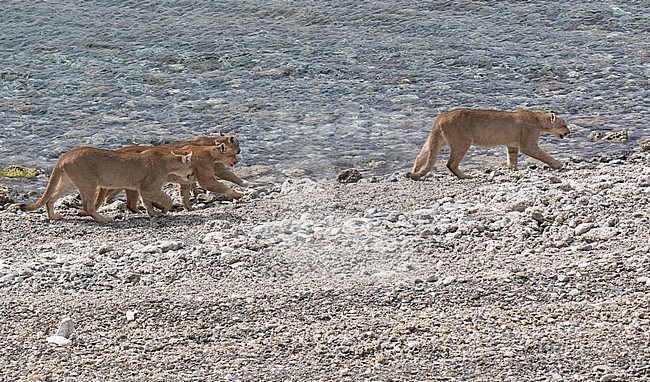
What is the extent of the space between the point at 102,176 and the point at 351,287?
3509mm

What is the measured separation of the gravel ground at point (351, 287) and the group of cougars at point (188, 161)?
347 millimetres

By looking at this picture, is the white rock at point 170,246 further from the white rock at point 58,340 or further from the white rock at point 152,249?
the white rock at point 58,340

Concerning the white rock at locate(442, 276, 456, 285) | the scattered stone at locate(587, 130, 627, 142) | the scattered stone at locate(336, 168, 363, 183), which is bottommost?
the scattered stone at locate(587, 130, 627, 142)

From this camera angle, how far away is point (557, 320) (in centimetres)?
684

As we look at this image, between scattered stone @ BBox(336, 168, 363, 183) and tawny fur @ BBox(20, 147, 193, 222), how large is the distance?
207cm

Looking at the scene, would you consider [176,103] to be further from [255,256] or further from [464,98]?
[255,256]

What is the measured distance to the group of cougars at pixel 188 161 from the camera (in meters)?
10.0

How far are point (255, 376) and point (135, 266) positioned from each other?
2241mm

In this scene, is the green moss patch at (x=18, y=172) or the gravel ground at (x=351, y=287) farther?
the green moss patch at (x=18, y=172)

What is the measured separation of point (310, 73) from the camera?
17.2 metres

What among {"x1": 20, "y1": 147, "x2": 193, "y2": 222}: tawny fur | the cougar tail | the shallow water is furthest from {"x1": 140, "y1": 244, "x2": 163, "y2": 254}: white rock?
the shallow water

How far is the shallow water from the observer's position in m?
14.1

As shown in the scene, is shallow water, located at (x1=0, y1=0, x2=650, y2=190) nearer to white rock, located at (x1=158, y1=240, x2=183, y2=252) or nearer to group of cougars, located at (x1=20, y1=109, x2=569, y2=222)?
group of cougars, located at (x1=20, y1=109, x2=569, y2=222)

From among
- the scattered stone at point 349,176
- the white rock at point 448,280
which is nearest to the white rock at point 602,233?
the white rock at point 448,280
